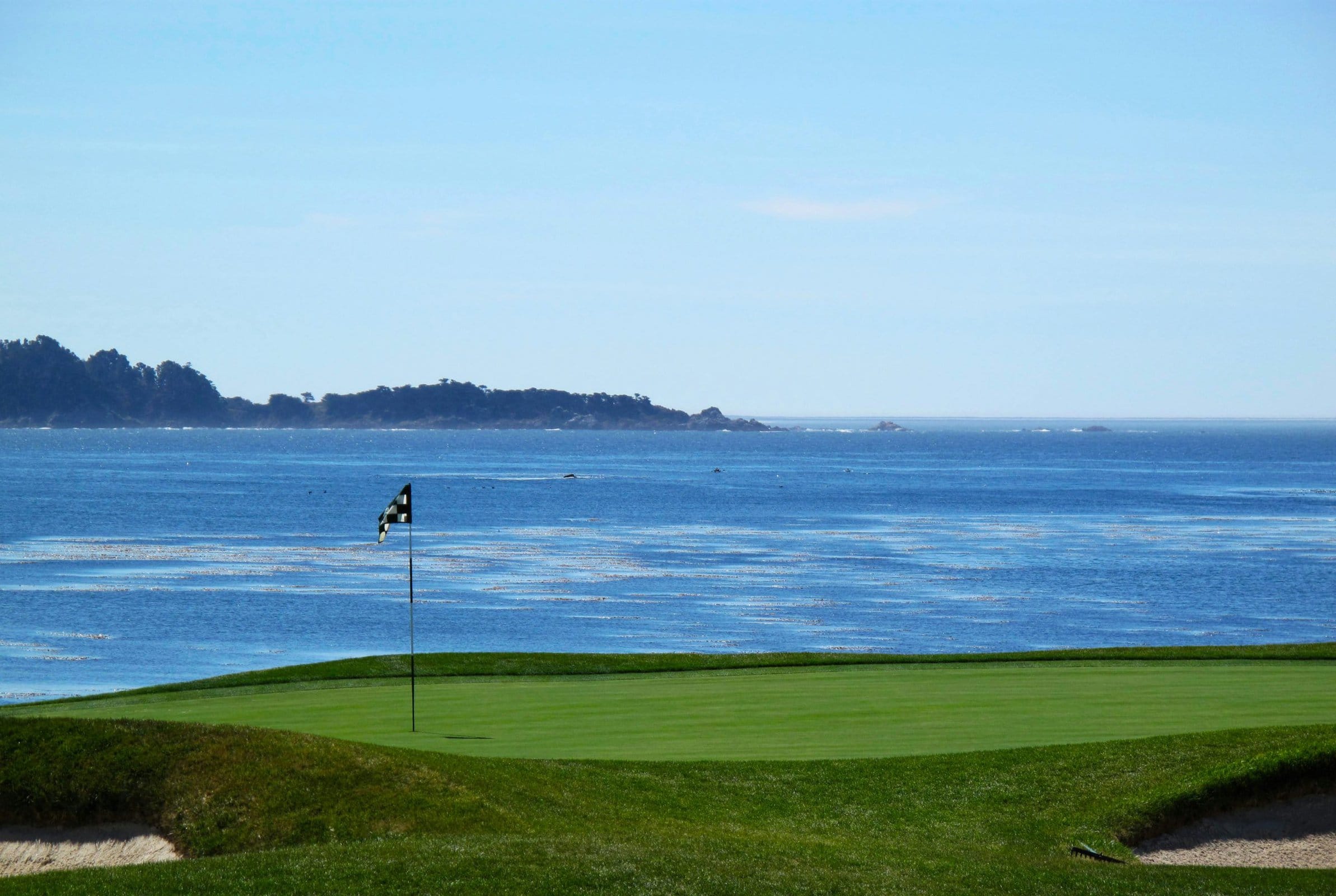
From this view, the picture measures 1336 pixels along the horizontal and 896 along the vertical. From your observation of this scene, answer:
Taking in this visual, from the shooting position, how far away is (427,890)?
31.2ft

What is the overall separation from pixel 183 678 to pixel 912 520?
63.3 m

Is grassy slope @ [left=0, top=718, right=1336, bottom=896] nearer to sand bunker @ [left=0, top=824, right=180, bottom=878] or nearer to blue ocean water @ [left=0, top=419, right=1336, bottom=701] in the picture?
sand bunker @ [left=0, top=824, right=180, bottom=878]

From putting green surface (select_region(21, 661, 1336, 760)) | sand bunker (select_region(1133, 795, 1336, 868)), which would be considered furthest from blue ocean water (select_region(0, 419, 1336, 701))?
sand bunker (select_region(1133, 795, 1336, 868))

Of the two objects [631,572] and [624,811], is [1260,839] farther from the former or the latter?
[631,572]

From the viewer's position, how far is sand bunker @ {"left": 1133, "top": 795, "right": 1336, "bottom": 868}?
40.4 feet

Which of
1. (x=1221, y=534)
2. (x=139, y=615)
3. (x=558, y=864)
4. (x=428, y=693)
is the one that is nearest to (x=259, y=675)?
(x=428, y=693)

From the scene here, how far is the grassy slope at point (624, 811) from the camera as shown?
32.8ft

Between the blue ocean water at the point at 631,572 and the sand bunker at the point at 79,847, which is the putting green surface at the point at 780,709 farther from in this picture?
the blue ocean water at the point at 631,572

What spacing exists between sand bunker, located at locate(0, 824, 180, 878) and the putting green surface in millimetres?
3728

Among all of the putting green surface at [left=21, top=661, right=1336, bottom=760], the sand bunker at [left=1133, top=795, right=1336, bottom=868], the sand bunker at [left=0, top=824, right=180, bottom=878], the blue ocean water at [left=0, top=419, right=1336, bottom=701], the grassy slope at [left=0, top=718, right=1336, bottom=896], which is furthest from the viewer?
the blue ocean water at [left=0, top=419, right=1336, bottom=701]

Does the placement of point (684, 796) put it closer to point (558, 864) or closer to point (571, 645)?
point (558, 864)

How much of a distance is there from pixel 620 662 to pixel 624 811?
474 inches

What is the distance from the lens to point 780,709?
1766 centimetres

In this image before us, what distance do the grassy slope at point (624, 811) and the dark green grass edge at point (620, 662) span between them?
8900 mm
